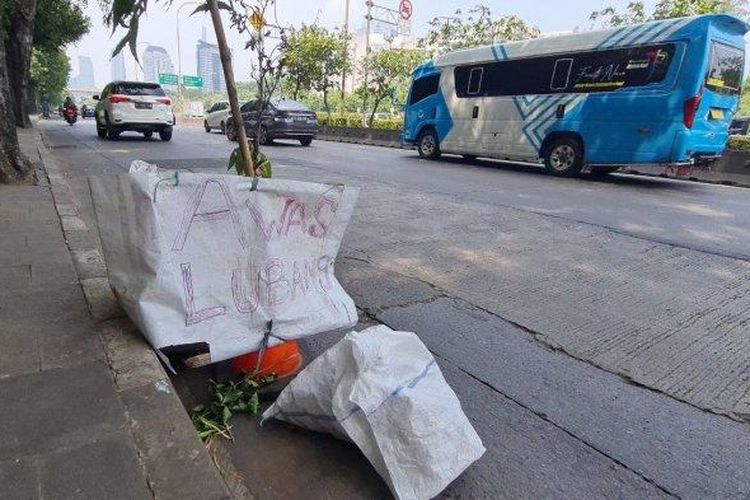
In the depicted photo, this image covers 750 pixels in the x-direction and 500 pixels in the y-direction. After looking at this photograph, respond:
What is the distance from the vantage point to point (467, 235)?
16.8 ft

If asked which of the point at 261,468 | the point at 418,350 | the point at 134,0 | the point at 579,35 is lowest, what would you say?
the point at 261,468

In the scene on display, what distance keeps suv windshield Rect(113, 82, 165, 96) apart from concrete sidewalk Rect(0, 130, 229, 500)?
13.3 m

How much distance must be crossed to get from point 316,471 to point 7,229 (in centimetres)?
375

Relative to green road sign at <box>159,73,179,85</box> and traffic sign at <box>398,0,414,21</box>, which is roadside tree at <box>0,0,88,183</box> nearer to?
traffic sign at <box>398,0,414,21</box>

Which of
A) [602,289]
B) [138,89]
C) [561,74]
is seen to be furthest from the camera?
[138,89]

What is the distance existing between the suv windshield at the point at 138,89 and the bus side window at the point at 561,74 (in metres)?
11.2

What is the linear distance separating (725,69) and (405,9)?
2034cm

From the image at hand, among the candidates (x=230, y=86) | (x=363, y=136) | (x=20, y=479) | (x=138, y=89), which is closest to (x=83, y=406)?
(x=20, y=479)

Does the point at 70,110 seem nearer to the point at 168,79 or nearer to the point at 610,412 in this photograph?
the point at 168,79

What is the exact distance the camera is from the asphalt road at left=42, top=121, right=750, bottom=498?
1.81 meters

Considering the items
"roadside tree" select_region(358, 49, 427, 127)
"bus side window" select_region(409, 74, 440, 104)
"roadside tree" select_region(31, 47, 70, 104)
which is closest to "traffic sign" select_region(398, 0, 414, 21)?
"roadside tree" select_region(358, 49, 427, 127)

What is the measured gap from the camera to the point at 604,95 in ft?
31.6

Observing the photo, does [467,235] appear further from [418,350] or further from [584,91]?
[584,91]

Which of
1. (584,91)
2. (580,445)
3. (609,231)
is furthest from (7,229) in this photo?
(584,91)
